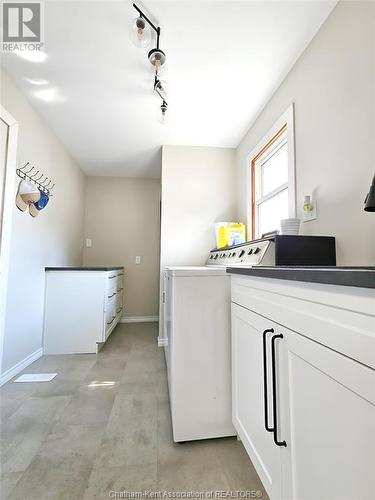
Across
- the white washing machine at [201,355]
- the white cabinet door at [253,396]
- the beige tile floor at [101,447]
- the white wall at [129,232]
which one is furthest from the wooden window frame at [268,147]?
the white wall at [129,232]

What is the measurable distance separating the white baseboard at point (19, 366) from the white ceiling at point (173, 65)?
2.38m

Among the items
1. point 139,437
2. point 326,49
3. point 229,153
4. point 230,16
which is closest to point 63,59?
point 230,16

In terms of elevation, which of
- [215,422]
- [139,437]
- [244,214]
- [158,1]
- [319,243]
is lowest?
[139,437]

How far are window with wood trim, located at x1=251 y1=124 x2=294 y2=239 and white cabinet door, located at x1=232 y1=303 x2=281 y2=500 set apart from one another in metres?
1.15

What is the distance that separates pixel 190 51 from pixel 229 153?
5.22 feet

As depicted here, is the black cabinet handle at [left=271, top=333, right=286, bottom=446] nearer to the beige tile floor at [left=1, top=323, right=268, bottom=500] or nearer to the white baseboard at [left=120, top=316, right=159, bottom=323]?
the beige tile floor at [left=1, top=323, right=268, bottom=500]

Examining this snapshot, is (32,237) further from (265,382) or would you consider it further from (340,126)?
(340,126)

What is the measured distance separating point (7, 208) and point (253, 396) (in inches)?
81.4

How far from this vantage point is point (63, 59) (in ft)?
5.64

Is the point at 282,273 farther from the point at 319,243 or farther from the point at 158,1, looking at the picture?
the point at 158,1

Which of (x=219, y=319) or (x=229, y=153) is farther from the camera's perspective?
(x=229, y=153)

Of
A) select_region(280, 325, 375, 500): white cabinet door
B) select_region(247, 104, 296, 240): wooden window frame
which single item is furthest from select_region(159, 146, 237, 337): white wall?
select_region(280, 325, 375, 500): white cabinet door

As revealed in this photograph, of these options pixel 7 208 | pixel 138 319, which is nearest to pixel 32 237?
pixel 7 208

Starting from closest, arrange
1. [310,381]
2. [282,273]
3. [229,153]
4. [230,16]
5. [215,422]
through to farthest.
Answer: [310,381] → [282,273] → [215,422] → [230,16] → [229,153]
